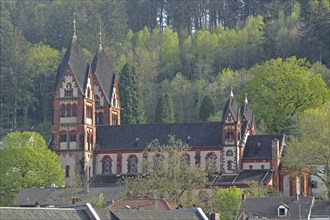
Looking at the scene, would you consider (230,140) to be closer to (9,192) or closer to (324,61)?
(9,192)

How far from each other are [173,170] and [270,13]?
71866 mm

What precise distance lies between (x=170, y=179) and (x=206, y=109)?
3901 cm

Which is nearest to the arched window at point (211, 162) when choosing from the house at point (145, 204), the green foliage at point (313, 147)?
the green foliage at point (313, 147)

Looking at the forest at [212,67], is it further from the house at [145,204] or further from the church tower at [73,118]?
the house at [145,204]

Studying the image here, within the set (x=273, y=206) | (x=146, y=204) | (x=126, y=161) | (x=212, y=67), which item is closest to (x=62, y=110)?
(x=126, y=161)

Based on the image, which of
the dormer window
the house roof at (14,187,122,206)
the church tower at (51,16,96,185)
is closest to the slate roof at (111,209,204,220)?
the dormer window

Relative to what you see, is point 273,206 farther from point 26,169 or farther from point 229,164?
point 26,169

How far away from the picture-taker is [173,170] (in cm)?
12550

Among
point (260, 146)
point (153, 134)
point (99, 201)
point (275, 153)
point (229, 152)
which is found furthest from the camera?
→ point (153, 134)

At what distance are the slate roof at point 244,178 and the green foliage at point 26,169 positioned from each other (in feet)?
52.3

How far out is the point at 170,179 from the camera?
125062mm

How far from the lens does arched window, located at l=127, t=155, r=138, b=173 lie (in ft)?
458

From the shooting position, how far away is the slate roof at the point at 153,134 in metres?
138

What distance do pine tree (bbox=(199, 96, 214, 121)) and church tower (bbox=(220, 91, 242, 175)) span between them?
2593 cm
